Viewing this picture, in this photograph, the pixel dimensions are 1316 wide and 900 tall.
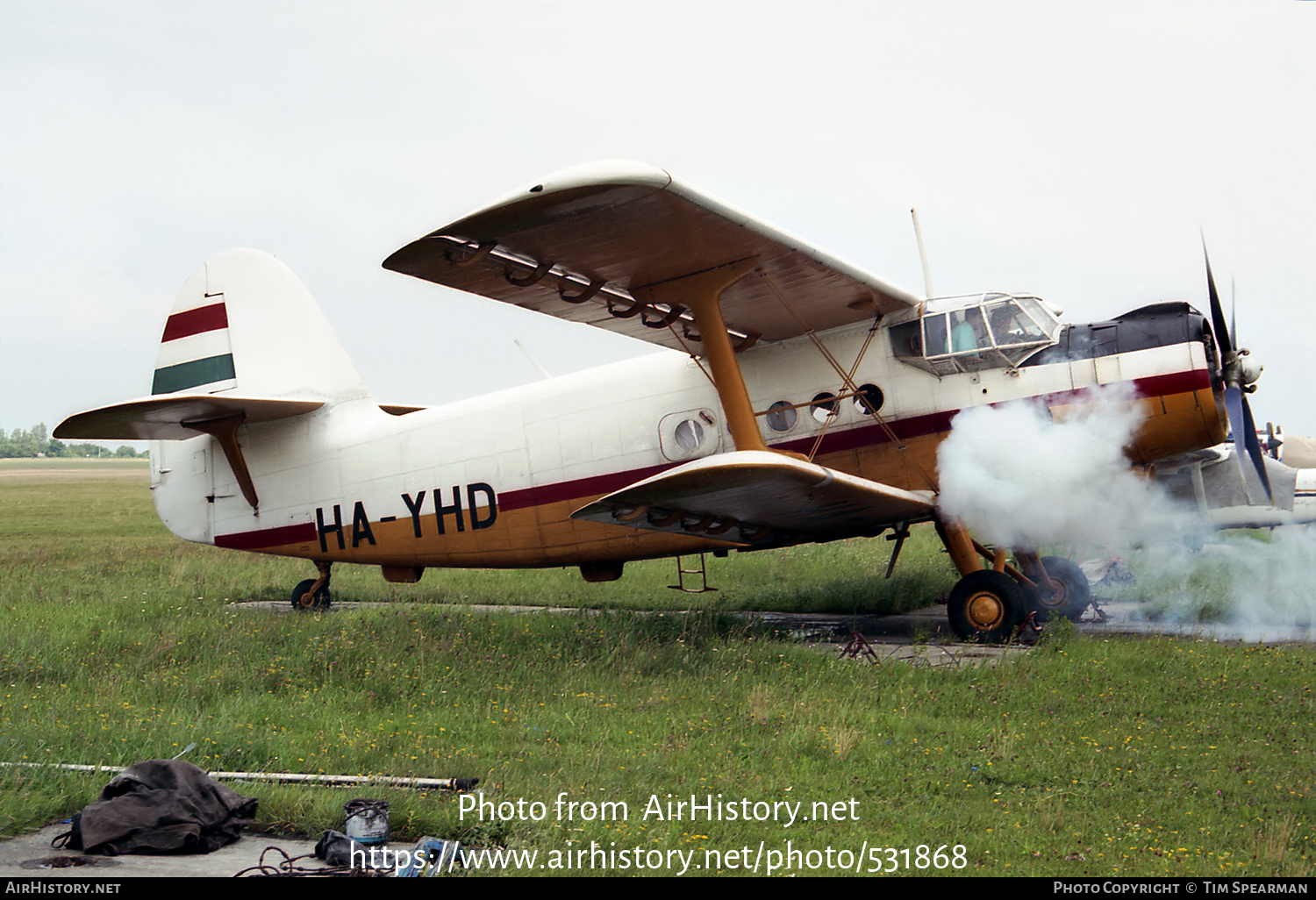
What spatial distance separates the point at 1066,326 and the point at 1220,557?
25.0 ft

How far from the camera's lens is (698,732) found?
21.5 ft

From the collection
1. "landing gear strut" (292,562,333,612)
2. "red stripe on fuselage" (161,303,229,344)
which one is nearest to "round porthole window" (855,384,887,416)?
"landing gear strut" (292,562,333,612)

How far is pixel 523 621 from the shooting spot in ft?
37.2

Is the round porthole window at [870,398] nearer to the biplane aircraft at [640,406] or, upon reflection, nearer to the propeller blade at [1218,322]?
the biplane aircraft at [640,406]

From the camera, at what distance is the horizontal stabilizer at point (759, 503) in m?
7.92

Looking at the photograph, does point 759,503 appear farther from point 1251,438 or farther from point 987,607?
point 1251,438

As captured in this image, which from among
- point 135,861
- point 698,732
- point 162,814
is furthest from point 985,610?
point 135,861

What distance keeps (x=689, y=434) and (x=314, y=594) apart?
6.01m

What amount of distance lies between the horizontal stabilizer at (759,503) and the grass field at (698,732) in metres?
1.15

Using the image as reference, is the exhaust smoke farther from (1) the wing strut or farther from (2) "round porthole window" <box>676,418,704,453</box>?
(2) "round porthole window" <box>676,418,704,453</box>

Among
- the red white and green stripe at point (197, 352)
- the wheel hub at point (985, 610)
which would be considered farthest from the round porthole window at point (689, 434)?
the red white and green stripe at point (197, 352)
